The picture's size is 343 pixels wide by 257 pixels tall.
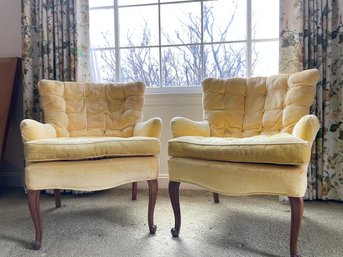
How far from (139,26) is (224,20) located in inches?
Answer: 28.0

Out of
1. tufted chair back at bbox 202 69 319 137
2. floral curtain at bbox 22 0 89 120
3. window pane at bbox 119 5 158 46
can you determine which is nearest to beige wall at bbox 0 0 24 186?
floral curtain at bbox 22 0 89 120

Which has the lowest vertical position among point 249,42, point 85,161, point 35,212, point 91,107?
point 35,212

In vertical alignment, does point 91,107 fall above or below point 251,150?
above

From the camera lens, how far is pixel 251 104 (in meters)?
1.85

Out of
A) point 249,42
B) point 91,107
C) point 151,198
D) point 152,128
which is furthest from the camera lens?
point 249,42

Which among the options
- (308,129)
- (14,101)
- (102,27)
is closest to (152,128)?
(308,129)

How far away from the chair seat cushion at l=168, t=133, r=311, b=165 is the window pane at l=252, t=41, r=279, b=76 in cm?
115

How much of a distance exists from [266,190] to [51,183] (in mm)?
966

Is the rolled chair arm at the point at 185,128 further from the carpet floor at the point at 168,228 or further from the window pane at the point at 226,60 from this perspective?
the window pane at the point at 226,60

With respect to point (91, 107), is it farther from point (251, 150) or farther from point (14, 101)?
point (251, 150)

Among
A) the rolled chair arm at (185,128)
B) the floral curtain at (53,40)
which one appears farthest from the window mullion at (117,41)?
the rolled chair arm at (185,128)

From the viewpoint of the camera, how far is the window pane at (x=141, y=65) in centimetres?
247

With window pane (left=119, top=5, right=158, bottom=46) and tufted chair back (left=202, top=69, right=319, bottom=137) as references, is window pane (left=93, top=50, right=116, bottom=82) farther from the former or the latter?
tufted chair back (left=202, top=69, right=319, bottom=137)

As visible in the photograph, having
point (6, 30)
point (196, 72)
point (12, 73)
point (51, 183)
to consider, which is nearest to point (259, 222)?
point (51, 183)
